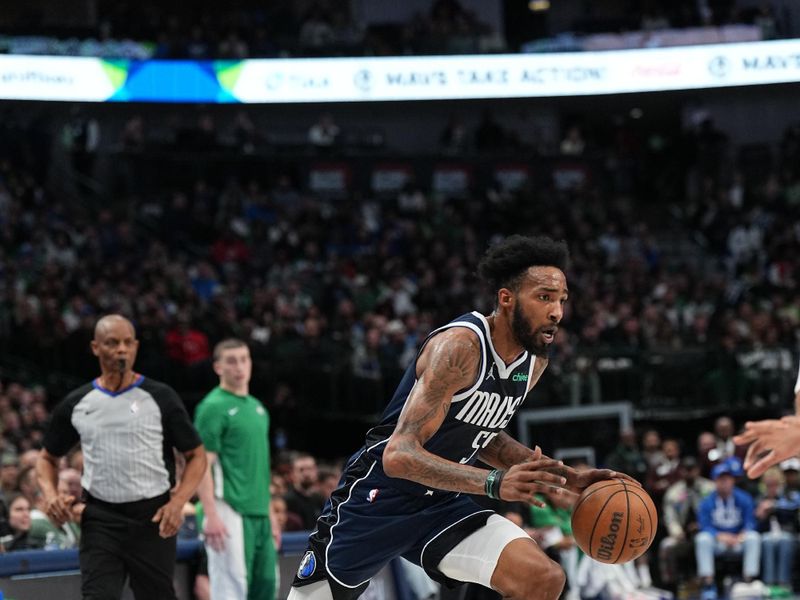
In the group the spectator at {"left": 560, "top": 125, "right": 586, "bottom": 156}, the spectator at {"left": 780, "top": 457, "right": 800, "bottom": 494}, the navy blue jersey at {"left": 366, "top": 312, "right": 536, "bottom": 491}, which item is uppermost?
the spectator at {"left": 560, "top": 125, "right": 586, "bottom": 156}

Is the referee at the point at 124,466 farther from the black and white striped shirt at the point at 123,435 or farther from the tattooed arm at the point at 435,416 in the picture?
the tattooed arm at the point at 435,416

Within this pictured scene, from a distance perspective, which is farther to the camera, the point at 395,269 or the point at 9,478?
the point at 395,269

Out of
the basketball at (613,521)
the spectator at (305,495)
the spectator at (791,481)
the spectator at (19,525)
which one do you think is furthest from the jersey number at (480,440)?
the spectator at (791,481)

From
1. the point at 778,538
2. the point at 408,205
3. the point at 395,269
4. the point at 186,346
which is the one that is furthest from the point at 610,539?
the point at 408,205

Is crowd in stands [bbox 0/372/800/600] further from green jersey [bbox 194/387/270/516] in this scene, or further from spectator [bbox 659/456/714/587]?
green jersey [bbox 194/387/270/516]

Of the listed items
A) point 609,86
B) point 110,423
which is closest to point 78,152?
point 609,86

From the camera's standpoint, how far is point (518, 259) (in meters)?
5.41

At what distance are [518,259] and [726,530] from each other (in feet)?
28.0

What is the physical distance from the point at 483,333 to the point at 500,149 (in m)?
21.3

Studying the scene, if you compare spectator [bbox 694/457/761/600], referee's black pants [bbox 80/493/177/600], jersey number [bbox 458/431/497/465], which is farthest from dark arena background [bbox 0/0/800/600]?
jersey number [bbox 458/431/497/465]

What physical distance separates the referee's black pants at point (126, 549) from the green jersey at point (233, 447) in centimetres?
141

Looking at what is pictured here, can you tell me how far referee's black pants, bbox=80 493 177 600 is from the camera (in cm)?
661

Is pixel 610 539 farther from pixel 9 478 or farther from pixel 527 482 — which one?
pixel 9 478

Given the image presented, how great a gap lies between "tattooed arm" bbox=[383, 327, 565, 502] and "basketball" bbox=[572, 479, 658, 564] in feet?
1.22
